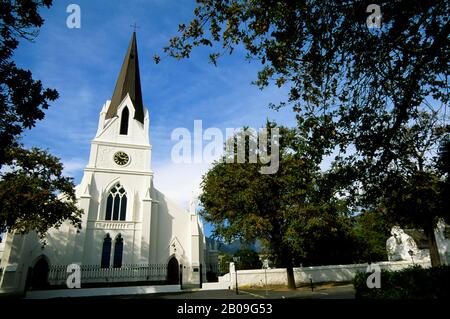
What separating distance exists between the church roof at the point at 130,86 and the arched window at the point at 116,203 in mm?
9442

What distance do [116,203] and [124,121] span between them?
33.3 ft

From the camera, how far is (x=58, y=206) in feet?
62.1

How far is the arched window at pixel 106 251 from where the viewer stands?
89.7 ft

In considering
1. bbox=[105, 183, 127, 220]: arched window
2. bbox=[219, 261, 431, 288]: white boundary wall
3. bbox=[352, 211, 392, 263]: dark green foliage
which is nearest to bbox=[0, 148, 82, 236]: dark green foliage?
bbox=[105, 183, 127, 220]: arched window

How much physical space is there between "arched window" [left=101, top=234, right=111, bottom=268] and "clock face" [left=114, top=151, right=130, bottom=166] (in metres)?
7.78

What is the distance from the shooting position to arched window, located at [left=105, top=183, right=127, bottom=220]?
96.9 feet

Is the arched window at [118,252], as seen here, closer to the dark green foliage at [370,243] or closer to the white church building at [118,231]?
the white church building at [118,231]

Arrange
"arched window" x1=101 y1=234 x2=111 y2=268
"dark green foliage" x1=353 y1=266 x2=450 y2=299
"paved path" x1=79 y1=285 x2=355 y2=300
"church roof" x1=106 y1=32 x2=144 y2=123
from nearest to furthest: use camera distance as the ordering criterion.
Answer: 1. "dark green foliage" x1=353 y1=266 x2=450 y2=299
2. "paved path" x1=79 y1=285 x2=355 y2=300
3. "arched window" x1=101 y1=234 x2=111 y2=268
4. "church roof" x1=106 y1=32 x2=144 y2=123

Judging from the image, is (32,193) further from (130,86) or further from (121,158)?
(130,86)

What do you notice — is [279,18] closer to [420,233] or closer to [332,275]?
[332,275]

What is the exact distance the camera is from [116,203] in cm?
3011

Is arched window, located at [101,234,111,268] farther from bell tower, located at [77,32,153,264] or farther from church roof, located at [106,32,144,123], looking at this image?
church roof, located at [106,32,144,123]

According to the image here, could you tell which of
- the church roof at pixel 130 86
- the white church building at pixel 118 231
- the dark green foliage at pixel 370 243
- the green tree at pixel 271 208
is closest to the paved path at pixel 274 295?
the green tree at pixel 271 208
